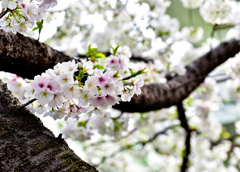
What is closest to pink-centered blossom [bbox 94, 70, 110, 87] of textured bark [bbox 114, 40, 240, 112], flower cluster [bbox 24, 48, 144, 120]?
flower cluster [bbox 24, 48, 144, 120]

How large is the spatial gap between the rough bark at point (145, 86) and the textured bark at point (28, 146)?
0.13 m

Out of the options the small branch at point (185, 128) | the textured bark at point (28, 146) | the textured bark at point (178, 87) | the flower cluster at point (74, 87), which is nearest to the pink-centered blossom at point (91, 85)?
the flower cluster at point (74, 87)

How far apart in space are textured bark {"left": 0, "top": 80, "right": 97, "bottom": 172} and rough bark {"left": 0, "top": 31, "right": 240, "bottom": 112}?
0.13 metres

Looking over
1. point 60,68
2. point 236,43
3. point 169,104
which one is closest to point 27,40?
point 60,68

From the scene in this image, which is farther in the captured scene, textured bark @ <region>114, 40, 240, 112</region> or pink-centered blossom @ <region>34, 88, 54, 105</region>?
textured bark @ <region>114, 40, 240, 112</region>

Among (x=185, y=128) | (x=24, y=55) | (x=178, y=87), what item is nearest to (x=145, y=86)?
(x=178, y=87)

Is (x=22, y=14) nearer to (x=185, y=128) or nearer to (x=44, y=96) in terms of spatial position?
(x=44, y=96)

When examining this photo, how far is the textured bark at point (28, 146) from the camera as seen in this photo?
426 mm

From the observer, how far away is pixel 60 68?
448mm

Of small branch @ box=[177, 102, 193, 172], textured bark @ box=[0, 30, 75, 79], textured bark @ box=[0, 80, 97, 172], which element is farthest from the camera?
small branch @ box=[177, 102, 193, 172]

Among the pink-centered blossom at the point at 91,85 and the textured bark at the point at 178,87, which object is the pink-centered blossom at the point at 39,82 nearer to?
the pink-centered blossom at the point at 91,85

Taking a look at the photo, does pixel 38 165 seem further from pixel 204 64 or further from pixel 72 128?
pixel 204 64

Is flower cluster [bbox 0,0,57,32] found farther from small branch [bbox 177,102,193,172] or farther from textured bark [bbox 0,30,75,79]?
small branch [bbox 177,102,193,172]

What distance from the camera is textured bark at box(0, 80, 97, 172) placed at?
426 millimetres
